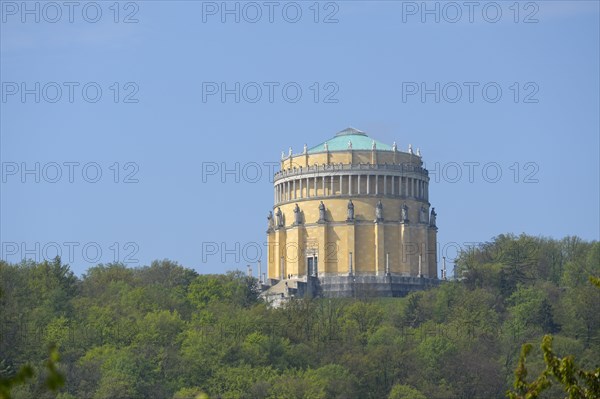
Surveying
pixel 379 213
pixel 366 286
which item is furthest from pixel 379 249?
pixel 366 286

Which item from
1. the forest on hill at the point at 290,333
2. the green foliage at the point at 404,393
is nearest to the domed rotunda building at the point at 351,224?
the forest on hill at the point at 290,333

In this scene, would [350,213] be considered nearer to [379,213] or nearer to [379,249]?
[379,213]

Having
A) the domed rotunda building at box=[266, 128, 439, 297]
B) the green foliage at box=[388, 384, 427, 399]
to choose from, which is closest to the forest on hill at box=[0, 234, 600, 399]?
the green foliage at box=[388, 384, 427, 399]

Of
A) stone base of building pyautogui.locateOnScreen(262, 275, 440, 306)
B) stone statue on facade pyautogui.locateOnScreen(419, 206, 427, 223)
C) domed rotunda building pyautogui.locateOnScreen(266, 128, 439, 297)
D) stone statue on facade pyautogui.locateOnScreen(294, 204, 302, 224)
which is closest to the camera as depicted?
stone base of building pyautogui.locateOnScreen(262, 275, 440, 306)

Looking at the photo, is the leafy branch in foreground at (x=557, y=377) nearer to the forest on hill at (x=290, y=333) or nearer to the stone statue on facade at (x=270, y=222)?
the forest on hill at (x=290, y=333)

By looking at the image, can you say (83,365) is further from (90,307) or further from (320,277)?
(320,277)

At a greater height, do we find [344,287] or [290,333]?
[344,287]

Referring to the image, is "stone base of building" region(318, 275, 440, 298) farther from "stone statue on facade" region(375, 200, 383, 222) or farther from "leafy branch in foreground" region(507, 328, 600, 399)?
"leafy branch in foreground" region(507, 328, 600, 399)
